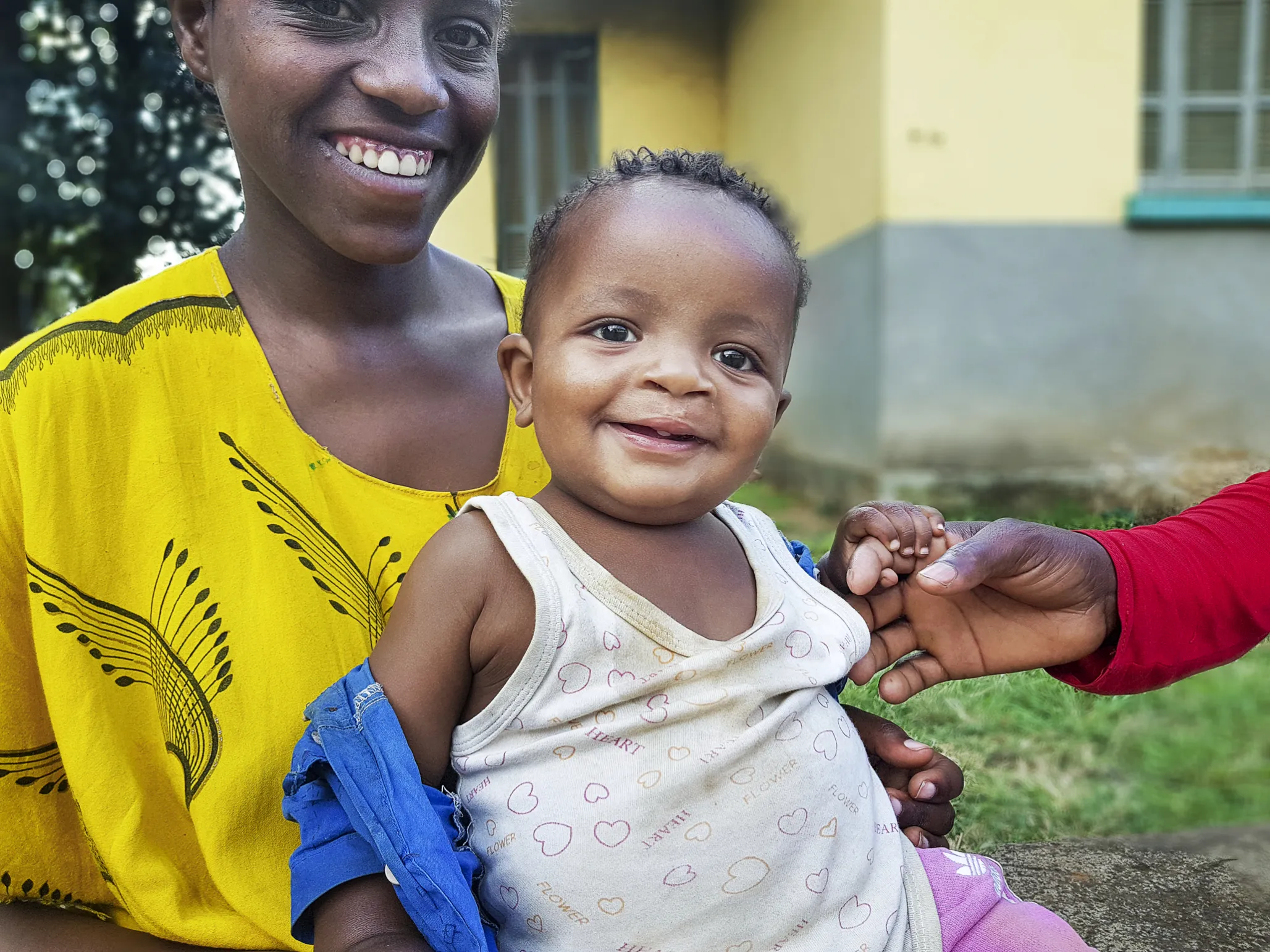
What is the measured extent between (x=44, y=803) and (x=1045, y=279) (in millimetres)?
4660

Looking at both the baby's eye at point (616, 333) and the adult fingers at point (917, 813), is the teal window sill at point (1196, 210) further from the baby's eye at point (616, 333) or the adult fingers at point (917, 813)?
the baby's eye at point (616, 333)

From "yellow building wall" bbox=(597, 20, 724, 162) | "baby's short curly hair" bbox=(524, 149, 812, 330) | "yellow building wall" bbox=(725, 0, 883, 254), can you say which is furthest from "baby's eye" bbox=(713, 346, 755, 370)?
"yellow building wall" bbox=(725, 0, 883, 254)

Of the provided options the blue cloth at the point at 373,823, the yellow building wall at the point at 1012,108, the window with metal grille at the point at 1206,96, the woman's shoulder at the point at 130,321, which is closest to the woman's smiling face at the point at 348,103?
the woman's shoulder at the point at 130,321

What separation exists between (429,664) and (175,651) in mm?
390

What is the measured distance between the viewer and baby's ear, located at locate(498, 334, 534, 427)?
1.26 meters

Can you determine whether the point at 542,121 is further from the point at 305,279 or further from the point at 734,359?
the point at 734,359

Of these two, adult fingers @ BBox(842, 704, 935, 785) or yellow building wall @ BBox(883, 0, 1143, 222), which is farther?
yellow building wall @ BBox(883, 0, 1143, 222)

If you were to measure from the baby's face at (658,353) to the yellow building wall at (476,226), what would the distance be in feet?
3.24

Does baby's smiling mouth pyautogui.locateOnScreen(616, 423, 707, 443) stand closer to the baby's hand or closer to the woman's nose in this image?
the baby's hand

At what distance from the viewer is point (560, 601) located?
1.12 m

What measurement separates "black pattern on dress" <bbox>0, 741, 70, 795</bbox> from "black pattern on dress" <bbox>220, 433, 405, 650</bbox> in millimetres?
366

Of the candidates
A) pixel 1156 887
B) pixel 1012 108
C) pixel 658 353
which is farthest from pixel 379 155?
pixel 1012 108

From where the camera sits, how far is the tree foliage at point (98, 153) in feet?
8.16

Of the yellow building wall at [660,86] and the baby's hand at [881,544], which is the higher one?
the yellow building wall at [660,86]
